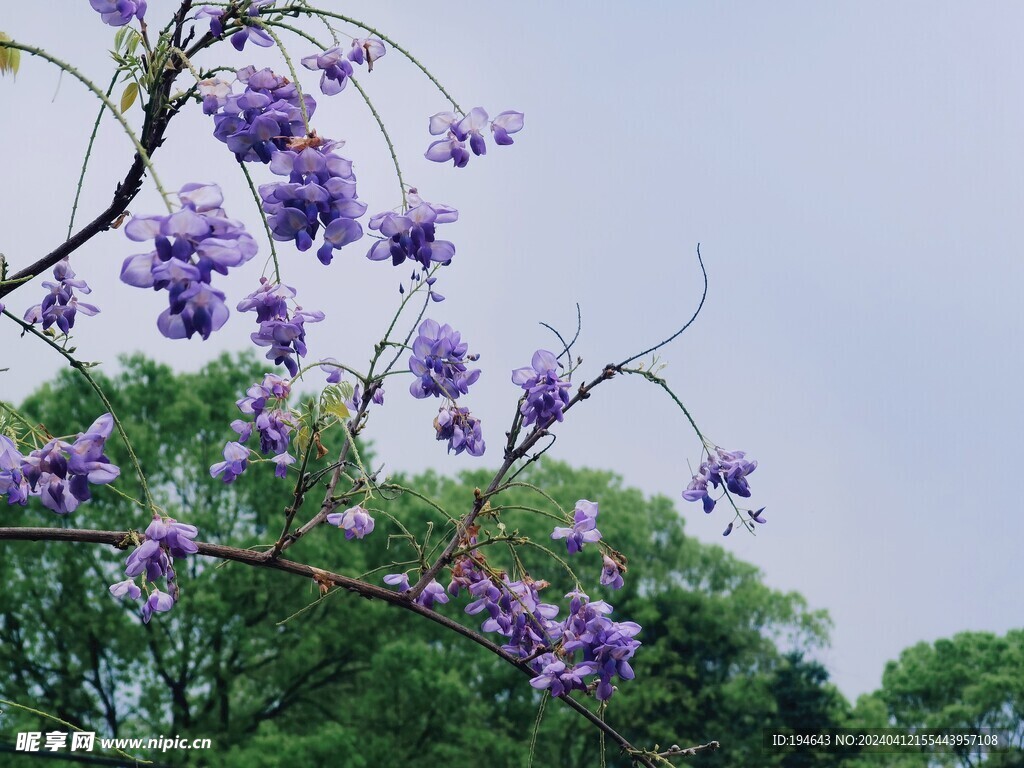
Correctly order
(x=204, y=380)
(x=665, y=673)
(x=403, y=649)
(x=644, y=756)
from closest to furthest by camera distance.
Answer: (x=644, y=756)
(x=403, y=649)
(x=204, y=380)
(x=665, y=673)

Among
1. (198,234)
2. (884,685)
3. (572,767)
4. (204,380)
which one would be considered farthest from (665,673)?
(198,234)

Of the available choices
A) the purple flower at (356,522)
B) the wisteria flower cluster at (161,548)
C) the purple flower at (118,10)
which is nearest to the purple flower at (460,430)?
the purple flower at (356,522)

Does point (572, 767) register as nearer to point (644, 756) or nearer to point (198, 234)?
point (644, 756)

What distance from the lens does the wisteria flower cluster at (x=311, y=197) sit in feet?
4.63

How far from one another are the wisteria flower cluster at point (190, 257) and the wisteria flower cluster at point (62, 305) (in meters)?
1.12

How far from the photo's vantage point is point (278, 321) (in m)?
1.92

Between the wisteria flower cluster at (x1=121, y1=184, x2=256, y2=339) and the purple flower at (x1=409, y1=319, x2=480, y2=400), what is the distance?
2.51 ft

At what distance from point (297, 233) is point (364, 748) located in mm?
12858

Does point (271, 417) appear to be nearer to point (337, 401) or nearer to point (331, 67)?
point (337, 401)

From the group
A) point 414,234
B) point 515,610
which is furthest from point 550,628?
point 414,234

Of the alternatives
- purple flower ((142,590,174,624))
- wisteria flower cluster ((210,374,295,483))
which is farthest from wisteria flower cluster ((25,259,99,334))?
purple flower ((142,590,174,624))

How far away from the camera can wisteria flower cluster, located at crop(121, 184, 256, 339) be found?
1123 mm

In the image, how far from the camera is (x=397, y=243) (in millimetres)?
1633

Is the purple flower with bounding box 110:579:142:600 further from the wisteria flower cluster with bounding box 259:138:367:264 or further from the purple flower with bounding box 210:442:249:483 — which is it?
the wisteria flower cluster with bounding box 259:138:367:264
